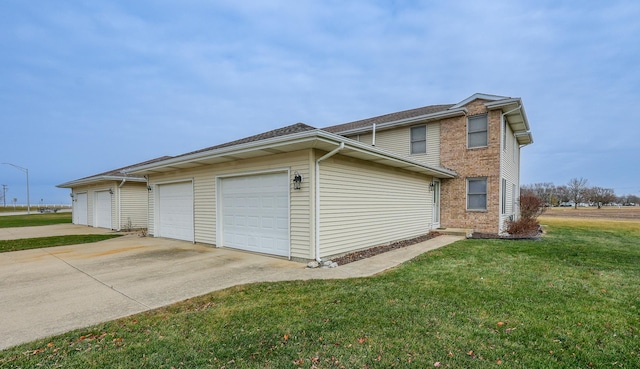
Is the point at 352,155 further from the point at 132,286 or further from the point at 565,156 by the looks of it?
the point at 565,156

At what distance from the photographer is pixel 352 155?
25.0 ft

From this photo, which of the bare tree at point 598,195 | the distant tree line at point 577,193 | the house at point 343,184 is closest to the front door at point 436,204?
the house at point 343,184

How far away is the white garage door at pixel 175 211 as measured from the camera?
405 inches

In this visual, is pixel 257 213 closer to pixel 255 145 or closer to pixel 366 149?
pixel 255 145

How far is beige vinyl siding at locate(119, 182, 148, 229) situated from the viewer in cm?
1530

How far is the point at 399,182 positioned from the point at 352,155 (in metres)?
3.36

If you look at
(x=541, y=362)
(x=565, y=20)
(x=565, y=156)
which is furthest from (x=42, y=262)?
(x=565, y=156)

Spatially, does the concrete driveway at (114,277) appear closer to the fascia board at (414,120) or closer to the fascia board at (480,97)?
the fascia board at (414,120)

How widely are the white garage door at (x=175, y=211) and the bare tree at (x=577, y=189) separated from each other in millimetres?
72231

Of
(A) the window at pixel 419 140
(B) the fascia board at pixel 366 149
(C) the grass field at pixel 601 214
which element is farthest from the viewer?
(C) the grass field at pixel 601 214

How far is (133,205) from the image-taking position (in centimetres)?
1566

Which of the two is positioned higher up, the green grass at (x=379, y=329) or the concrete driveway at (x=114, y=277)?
the green grass at (x=379, y=329)

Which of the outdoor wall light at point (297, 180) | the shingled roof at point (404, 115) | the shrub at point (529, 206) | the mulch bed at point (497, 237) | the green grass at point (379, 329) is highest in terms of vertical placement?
the shingled roof at point (404, 115)

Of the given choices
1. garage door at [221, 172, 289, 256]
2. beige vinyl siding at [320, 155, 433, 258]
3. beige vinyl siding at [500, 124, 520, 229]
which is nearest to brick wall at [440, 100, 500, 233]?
beige vinyl siding at [500, 124, 520, 229]
